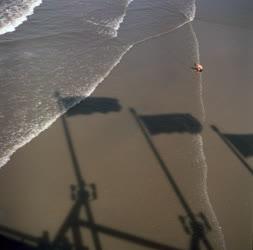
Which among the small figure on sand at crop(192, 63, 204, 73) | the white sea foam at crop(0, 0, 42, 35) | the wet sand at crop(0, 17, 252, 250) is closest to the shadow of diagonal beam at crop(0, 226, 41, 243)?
the wet sand at crop(0, 17, 252, 250)

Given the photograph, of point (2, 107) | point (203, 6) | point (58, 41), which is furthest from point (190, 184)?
point (203, 6)

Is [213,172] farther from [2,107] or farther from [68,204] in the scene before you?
[2,107]

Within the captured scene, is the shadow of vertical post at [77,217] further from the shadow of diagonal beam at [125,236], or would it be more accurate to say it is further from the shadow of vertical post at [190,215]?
the shadow of vertical post at [190,215]

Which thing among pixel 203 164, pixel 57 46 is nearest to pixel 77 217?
pixel 203 164

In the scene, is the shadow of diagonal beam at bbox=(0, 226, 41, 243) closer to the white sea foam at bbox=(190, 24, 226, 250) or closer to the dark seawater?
the dark seawater

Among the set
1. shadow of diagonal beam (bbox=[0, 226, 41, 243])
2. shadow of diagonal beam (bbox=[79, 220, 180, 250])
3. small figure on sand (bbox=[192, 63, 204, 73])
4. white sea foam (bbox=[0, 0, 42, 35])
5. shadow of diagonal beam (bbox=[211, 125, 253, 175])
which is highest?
white sea foam (bbox=[0, 0, 42, 35])

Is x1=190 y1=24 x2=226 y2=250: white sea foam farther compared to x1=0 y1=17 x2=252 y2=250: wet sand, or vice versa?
x1=0 y1=17 x2=252 y2=250: wet sand
